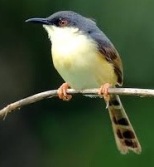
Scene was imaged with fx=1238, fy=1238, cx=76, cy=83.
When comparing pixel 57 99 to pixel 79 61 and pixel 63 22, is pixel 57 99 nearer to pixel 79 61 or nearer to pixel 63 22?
pixel 63 22

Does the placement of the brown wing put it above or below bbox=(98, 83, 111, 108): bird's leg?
above

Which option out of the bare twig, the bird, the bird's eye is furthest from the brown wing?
the bare twig

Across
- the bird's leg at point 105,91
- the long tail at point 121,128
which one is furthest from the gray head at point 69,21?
the long tail at point 121,128

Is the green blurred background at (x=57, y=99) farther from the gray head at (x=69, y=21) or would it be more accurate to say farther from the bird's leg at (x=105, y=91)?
the bird's leg at (x=105, y=91)

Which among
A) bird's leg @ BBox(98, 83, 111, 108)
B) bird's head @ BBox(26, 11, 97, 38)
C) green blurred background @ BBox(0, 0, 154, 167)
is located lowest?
green blurred background @ BBox(0, 0, 154, 167)

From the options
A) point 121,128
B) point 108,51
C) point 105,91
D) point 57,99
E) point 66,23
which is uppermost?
point 66,23

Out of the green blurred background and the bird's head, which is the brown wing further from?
the green blurred background

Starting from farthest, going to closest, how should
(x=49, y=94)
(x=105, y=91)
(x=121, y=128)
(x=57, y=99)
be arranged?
(x=57, y=99) → (x=121, y=128) → (x=105, y=91) → (x=49, y=94)

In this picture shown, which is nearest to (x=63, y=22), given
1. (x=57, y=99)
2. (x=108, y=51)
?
(x=108, y=51)
